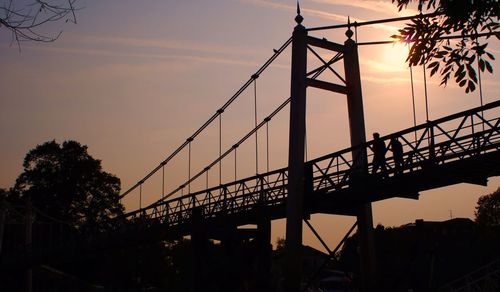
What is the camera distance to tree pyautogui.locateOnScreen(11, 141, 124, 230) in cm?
6019

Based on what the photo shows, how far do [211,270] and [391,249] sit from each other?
1778 inches

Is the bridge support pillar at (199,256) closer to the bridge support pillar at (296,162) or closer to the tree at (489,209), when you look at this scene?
the bridge support pillar at (296,162)

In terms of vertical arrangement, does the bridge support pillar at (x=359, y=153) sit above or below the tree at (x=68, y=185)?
below

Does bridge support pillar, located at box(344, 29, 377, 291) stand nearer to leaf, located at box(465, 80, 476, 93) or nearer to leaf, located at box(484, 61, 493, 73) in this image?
leaf, located at box(465, 80, 476, 93)

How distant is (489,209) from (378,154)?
181 ft

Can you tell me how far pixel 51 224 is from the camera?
5544 centimetres

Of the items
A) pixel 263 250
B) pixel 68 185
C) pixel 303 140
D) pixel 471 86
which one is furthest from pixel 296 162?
pixel 68 185

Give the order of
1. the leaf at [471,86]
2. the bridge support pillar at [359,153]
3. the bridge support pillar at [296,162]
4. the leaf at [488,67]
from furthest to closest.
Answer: the bridge support pillar at [296,162]
the bridge support pillar at [359,153]
the leaf at [471,86]
the leaf at [488,67]

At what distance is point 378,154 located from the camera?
64.7 ft

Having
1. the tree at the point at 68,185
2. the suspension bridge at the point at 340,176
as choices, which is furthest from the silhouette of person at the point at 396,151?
the tree at the point at 68,185

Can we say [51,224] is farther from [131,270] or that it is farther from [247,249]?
[247,249]

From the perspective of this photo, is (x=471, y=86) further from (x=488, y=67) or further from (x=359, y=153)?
(x=359, y=153)

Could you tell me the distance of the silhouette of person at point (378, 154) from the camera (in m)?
19.6

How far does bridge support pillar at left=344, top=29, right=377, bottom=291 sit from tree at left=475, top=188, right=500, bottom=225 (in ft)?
158
